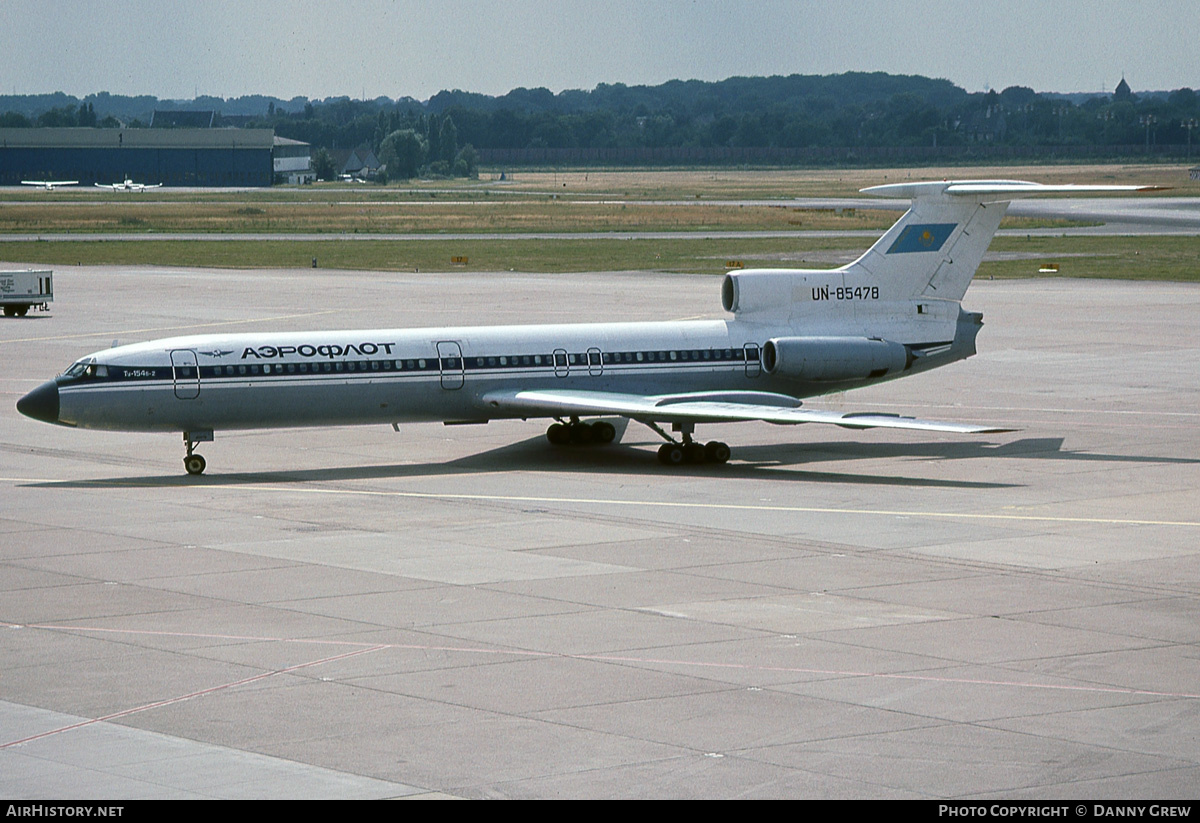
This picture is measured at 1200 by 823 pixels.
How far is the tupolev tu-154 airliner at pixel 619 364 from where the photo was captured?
33.7 metres

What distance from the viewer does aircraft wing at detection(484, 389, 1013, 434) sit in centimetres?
3353

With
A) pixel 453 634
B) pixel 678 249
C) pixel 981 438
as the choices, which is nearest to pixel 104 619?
pixel 453 634

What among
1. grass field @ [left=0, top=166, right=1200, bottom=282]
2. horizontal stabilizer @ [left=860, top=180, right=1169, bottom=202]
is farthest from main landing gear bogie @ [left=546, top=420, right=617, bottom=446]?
grass field @ [left=0, top=166, right=1200, bottom=282]

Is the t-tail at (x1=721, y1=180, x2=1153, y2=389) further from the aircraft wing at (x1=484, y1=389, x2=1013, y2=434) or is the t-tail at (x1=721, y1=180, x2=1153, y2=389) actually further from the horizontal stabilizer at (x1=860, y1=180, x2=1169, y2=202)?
the aircraft wing at (x1=484, y1=389, x2=1013, y2=434)

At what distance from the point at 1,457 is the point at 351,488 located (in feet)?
31.2

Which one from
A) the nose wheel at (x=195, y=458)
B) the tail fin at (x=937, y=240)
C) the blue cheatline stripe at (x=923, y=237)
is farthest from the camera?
the blue cheatline stripe at (x=923, y=237)

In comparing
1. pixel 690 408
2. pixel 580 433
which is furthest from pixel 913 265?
pixel 580 433

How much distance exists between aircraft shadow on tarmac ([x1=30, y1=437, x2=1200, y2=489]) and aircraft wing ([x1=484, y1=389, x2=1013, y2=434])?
1.14 m

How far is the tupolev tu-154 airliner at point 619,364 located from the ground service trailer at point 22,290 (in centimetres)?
3834

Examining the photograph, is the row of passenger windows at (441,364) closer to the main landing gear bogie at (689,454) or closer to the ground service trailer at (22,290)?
the main landing gear bogie at (689,454)

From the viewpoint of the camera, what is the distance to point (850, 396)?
46000 millimetres

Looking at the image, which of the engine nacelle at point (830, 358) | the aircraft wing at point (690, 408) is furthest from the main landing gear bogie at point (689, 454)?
the engine nacelle at point (830, 358)

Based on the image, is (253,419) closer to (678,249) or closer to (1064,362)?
(1064,362)

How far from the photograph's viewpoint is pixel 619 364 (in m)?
36.5
